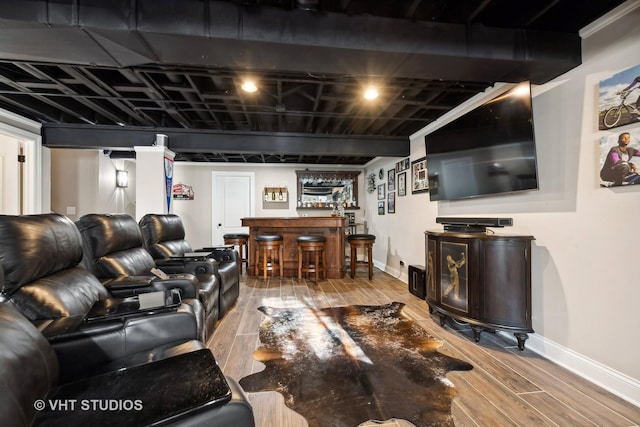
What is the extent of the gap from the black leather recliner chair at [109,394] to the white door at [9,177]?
166 inches

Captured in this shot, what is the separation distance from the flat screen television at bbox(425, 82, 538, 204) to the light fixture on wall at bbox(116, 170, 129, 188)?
610 cm

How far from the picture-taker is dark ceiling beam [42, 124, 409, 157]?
13.2 feet

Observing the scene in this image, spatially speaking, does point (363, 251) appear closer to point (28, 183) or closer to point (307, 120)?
point (307, 120)

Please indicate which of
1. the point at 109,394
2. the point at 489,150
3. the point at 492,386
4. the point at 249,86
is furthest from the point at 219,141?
the point at 492,386

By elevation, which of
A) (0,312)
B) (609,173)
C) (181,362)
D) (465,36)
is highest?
(465,36)

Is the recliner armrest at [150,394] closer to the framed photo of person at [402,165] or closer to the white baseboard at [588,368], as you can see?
the white baseboard at [588,368]

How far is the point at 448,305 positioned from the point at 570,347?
88 centimetres

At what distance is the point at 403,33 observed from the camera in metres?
1.88

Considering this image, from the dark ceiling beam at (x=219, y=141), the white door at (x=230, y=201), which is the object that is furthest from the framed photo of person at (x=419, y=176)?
the white door at (x=230, y=201)

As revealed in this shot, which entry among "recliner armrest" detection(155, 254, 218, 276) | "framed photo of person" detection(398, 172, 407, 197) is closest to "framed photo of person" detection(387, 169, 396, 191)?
"framed photo of person" detection(398, 172, 407, 197)

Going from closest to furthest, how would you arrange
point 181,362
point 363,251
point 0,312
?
point 0,312
point 181,362
point 363,251

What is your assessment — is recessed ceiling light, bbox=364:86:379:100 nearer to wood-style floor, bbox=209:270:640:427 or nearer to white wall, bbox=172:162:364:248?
wood-style floor, bbox=209:270:640:427

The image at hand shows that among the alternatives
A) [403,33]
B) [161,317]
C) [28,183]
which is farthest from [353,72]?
[28,183]

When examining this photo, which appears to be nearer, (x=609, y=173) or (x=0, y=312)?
(x=0, y=312)
